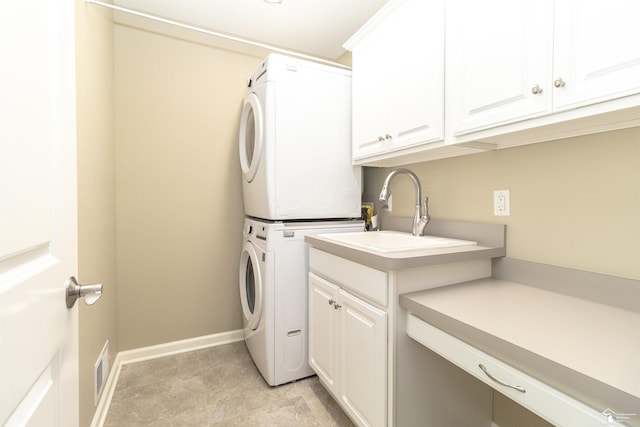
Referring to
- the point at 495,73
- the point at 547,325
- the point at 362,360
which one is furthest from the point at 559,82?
the point at 362,360

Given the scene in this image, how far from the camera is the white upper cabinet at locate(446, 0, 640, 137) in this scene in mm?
814

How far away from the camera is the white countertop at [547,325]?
2.22 feet

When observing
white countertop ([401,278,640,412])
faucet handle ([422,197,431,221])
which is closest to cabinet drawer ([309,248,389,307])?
white countertop ([401,278,640,412])

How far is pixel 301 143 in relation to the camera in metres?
1.89

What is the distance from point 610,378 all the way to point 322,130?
1.70m

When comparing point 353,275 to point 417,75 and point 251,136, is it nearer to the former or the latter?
point 417,75

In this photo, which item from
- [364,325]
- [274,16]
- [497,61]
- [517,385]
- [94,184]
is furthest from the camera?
[274,16]

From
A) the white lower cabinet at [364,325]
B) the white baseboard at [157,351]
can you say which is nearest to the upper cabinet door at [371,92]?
the white lower cabinet at [364,325]

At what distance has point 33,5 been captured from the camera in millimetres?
473

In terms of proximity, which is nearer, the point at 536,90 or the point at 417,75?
the point at 536,90

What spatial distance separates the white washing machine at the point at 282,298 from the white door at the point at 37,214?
120cm

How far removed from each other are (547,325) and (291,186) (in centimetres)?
138

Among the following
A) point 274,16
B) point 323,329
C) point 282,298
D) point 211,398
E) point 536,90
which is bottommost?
point 211,398

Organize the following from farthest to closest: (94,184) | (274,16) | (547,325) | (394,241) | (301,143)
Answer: (274,16)
(301,143)
(394,241)
(94,184)
(547,325)
